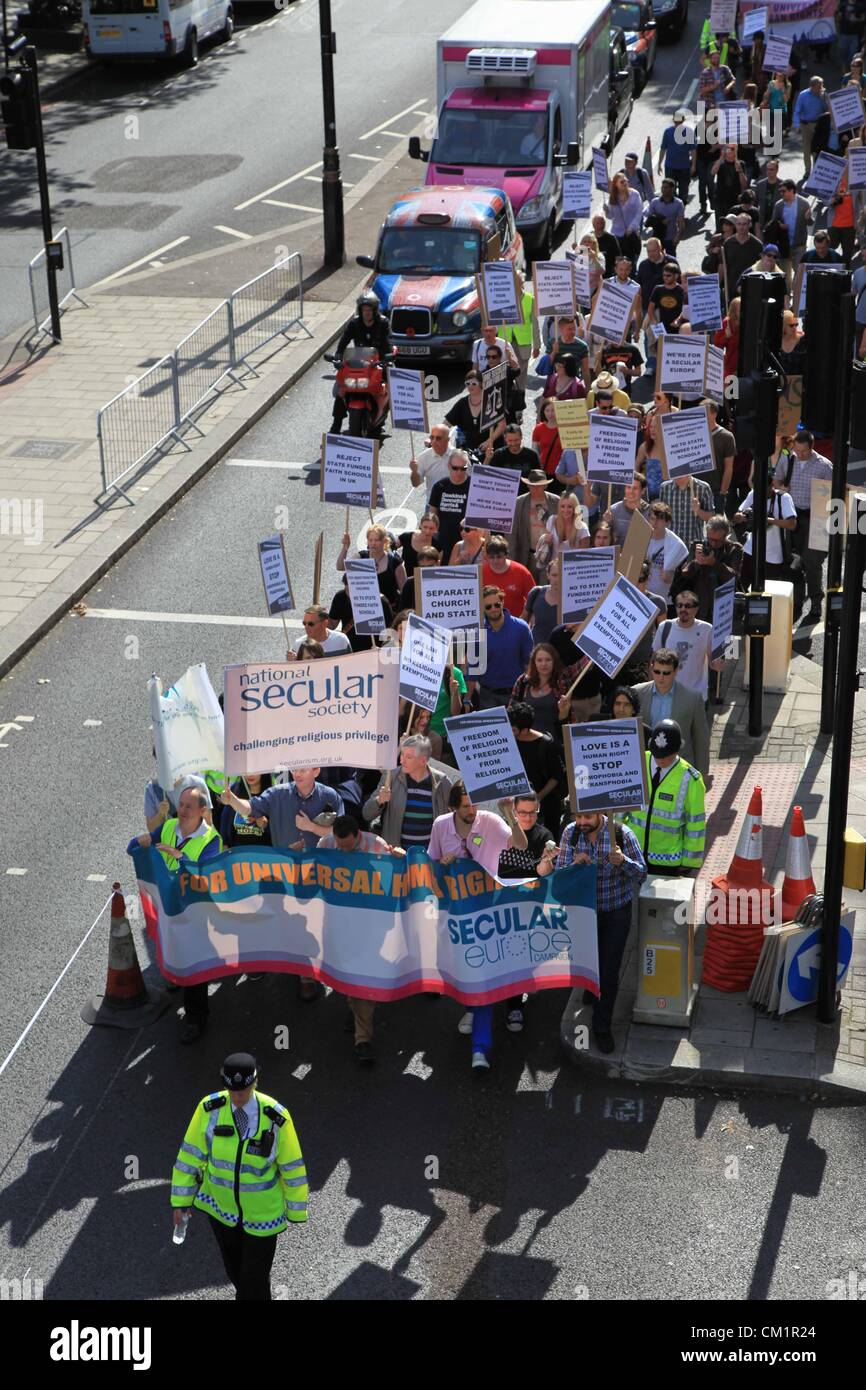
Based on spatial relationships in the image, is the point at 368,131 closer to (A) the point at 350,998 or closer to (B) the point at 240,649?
(B) the point at 240,649

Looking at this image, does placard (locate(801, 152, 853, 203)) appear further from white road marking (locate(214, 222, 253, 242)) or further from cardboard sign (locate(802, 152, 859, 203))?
white road marking (locate(214, 222, 253, 242))

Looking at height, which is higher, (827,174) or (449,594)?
(827,174)

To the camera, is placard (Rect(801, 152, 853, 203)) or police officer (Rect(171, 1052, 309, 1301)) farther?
placard (Rect(801, 152, 853, 203))

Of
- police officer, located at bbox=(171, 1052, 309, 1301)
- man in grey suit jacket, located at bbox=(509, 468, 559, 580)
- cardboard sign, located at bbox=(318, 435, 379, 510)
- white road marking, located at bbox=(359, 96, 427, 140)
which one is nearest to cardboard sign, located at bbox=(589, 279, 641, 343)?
man in grey suit jacket, located at bbox=(509, 468, 559, 580)

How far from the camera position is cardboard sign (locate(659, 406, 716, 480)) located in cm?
1438

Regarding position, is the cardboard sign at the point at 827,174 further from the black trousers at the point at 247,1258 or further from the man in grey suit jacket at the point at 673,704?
the black trousers at the point at 247,1258

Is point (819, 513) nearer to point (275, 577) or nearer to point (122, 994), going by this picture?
point (275, 577)

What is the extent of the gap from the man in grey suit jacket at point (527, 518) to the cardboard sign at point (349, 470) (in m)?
1.16

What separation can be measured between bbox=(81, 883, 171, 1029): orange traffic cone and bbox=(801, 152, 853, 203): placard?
15897mm

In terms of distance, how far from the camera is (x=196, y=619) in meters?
16.4

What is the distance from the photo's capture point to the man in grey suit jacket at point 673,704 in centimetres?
1140

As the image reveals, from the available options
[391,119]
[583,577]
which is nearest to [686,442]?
[583,577]

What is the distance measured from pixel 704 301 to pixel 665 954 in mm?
9867

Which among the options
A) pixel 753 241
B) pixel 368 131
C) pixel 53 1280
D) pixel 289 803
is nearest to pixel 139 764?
pixel 289 803
